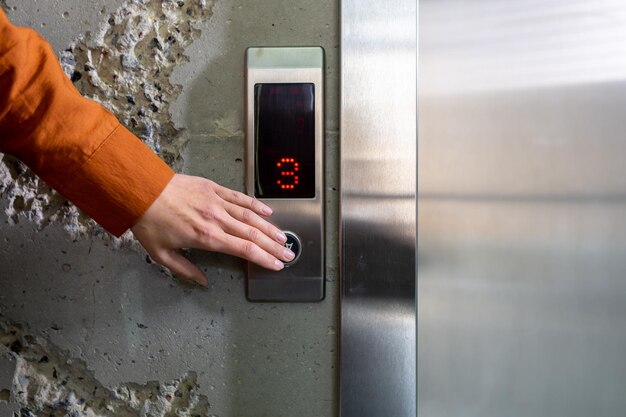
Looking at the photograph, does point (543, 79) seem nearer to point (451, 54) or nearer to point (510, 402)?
point (451, 54)

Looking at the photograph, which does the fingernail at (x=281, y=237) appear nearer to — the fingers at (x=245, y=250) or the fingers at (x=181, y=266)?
the fingers at (x=245, y=250)

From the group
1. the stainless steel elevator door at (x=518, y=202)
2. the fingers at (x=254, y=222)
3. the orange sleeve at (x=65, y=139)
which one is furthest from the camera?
the stainless steel elevator door at (x=518, y=202)

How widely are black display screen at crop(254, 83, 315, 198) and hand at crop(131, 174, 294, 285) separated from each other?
0.06 meters

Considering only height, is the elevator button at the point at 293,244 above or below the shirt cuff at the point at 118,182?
below

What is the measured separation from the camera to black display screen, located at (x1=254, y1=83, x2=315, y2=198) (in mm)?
833

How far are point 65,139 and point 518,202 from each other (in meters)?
0.88

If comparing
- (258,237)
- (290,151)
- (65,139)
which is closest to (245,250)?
(258,237)

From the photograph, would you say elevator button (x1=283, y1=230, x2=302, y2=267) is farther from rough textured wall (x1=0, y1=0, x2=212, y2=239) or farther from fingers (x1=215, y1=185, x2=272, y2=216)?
rough textured wall (x1=0, y1=0, x2=212, y2=239)

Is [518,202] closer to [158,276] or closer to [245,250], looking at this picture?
[245,250]

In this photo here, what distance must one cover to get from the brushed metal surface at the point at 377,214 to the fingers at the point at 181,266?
0.26 m

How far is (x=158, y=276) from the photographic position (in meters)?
0.85

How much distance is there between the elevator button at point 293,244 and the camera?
2.73ft

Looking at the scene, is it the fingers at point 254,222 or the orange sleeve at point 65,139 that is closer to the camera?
the orange sleeve at point 65,139

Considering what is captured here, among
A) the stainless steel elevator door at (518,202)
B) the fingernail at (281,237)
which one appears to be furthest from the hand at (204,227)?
the stainless steel elevator door at (518,202)
